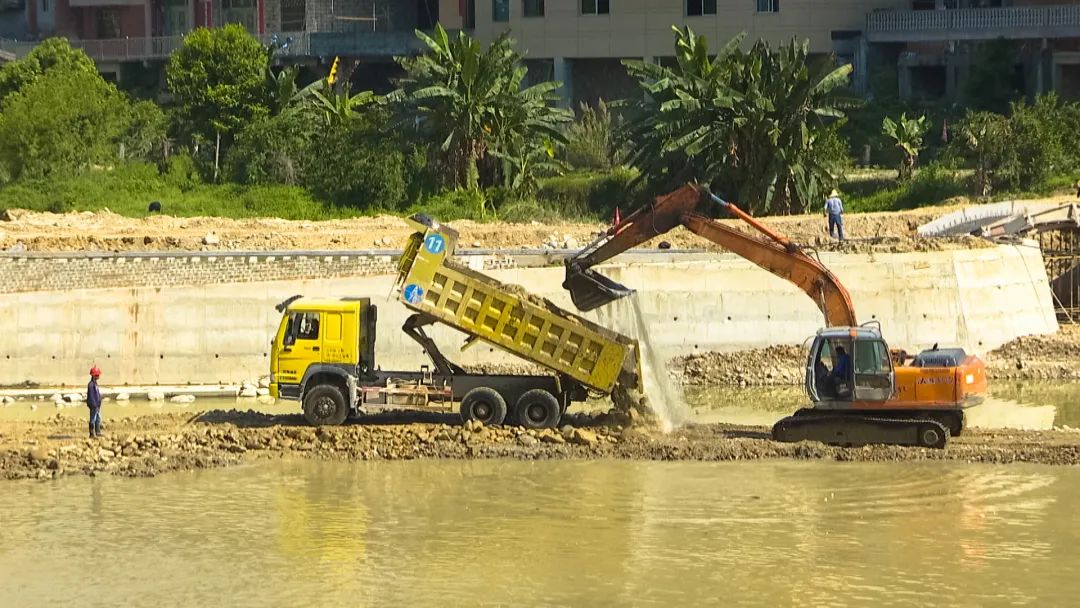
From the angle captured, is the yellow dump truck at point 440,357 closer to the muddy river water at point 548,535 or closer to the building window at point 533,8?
the muddy river water at point 548,535

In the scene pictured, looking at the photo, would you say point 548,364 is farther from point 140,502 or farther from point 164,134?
point 164,134

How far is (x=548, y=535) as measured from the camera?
22609mm

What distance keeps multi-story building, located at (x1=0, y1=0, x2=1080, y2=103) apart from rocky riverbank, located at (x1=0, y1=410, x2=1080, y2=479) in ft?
90.8

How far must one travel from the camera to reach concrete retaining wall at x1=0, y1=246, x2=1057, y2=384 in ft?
116

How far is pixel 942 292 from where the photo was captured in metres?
36.1

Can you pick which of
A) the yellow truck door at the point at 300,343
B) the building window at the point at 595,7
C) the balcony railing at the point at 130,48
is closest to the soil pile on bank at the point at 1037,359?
the yellow truck door at the point at 300,343

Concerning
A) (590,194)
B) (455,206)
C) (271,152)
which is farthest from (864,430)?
(271,152)

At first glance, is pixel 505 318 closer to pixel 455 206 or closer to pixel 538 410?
pixel 538 410

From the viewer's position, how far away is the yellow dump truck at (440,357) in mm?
27719

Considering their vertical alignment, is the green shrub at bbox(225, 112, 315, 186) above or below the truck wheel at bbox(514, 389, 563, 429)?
above

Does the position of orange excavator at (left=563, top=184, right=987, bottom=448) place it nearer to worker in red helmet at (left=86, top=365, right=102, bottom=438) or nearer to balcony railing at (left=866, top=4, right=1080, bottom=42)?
worker in red helmet at (left=86, top=365, right=102, bottom=438)

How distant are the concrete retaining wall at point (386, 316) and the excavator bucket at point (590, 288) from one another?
23.8 feet

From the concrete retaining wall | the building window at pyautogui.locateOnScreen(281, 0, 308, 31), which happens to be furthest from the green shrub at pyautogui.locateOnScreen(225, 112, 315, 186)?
the concrete retaining wall

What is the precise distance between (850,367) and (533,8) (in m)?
36.2
